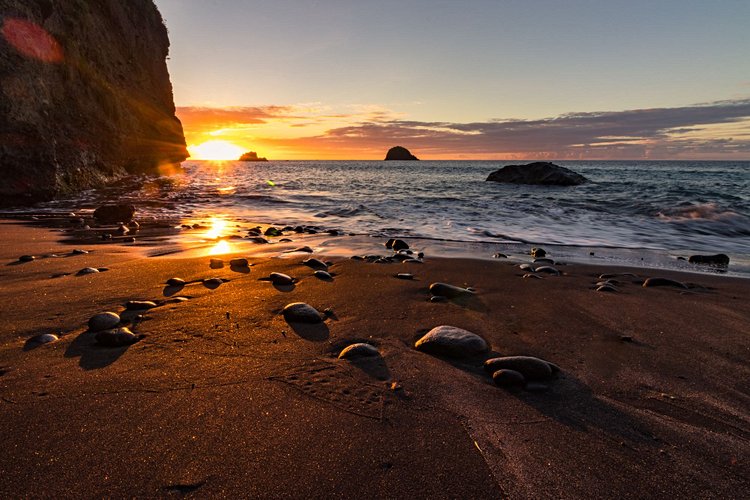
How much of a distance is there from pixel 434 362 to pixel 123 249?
18.3ft

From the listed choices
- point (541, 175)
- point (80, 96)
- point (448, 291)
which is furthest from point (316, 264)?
point (541, 175)

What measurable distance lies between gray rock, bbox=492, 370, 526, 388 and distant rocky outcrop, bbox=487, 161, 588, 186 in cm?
2960

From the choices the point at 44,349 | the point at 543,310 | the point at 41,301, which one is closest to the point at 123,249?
the point at 41,301

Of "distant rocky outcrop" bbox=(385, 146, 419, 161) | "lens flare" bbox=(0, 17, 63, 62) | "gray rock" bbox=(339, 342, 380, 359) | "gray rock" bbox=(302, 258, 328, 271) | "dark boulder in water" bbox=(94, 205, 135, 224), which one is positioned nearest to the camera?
"gray rock" bbox=(339, 342, 380, 359)

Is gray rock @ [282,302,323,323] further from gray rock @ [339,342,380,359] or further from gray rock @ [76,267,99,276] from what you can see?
gray rock @ [76,267,99,276]

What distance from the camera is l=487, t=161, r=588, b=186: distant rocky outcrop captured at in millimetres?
28469

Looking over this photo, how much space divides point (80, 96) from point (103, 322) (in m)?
22.2

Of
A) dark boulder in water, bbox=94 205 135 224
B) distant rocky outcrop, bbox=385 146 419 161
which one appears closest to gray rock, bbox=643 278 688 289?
dark boulder in water, bbox=94 205 135 224

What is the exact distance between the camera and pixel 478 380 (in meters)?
2.23

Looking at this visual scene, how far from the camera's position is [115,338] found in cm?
Answer: 250

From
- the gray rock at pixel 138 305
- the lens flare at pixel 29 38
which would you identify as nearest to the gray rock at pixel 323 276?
the gray rock at pixel 138 305

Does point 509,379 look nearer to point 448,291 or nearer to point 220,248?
point 448,291

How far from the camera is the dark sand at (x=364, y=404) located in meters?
1.45

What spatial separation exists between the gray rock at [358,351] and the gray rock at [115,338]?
1404mm
